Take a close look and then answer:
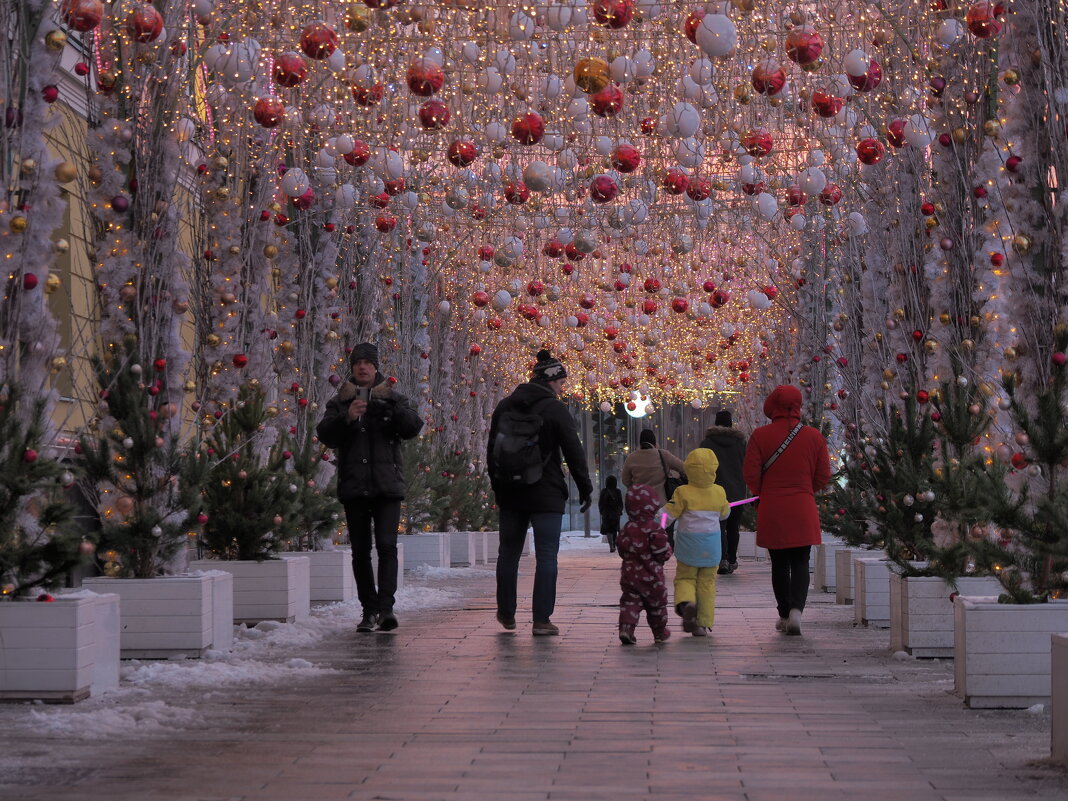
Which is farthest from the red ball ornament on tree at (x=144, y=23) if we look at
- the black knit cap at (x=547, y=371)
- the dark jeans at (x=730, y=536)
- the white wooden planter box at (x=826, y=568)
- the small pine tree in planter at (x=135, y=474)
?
the dark jeans at (x=730, y=536)

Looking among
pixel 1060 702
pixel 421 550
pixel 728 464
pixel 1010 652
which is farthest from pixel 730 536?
pixel 1060 702

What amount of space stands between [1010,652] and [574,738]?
2.07 metres

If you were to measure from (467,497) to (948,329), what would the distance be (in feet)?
48.8

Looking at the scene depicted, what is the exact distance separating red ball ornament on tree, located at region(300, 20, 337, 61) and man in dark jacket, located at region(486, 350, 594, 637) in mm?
2678

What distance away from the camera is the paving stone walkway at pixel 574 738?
5238mm

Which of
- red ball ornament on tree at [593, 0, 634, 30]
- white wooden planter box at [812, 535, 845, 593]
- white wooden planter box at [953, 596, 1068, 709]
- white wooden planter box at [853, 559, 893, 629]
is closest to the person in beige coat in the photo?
white wooden planter box at [812, 535, 845, 593]

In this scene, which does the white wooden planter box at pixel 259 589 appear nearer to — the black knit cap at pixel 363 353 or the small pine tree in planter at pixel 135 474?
the black knit cap at pixel 363 353

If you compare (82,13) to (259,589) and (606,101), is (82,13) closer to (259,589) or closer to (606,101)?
(606,101)

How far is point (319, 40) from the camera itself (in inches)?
375

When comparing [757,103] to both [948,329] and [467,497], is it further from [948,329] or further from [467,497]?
[467,497]

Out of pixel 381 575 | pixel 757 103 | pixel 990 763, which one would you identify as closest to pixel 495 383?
pixel 757 103

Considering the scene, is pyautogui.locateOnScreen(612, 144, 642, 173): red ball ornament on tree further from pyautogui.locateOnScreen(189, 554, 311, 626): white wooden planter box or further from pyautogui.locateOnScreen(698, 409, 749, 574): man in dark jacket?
pyautogui.locateOnScreen(698, 409, 749, 574): man in dark jacket

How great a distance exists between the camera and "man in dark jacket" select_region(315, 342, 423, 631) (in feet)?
35.7

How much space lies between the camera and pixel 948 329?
10.8m
